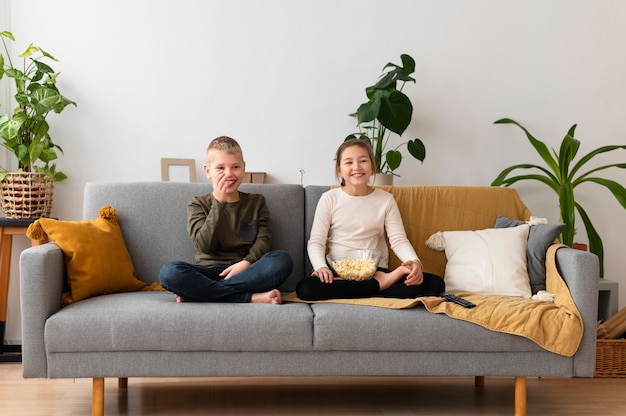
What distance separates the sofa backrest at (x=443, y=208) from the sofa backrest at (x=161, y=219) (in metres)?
0.11

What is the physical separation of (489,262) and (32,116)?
2271mm

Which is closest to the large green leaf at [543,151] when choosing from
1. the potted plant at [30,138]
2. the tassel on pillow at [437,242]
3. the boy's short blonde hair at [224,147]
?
the tassel on pillow at [437,242]

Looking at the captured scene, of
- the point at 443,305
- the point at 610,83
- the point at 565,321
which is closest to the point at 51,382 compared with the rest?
the point at 443,305

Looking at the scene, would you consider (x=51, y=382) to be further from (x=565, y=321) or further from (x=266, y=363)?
(x=565, y=321)

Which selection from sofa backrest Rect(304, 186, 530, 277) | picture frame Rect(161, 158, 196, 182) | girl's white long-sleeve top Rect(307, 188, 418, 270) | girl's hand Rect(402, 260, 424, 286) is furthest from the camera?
picture frame Rect(161, 158, 196, 182)

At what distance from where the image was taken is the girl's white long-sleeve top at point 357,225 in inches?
118

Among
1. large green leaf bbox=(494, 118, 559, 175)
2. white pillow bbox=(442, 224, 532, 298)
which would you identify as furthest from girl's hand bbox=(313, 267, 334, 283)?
large green leaf bbox=(494, 118, 559, 175)

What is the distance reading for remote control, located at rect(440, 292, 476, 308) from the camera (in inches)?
100

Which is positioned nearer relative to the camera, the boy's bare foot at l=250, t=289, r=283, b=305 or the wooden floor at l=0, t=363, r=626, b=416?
the boy's bare foot at l=250, t=289, r=283, b=305

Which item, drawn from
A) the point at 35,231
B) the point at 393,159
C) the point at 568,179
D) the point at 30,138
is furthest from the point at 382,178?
the point at 30,138

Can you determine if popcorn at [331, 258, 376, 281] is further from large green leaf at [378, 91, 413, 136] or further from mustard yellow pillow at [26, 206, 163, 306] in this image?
large green leaf at [378, 91, 413, 136]

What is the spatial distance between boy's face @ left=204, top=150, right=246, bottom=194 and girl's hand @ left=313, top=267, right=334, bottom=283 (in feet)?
1.58

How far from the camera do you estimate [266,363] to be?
8.19 ft

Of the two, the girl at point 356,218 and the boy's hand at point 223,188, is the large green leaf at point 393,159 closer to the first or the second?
the girl at point 356,218
